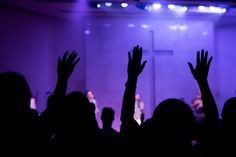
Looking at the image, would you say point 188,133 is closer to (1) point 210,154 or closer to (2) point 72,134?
(1) point 210,154

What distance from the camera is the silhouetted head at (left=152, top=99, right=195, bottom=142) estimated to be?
163cm

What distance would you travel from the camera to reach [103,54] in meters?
10.8

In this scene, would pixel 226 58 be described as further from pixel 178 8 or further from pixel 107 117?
pixel 107 117

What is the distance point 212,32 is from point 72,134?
1031 centimetres

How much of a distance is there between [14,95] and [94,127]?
1.63ft

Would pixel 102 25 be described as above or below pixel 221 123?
above

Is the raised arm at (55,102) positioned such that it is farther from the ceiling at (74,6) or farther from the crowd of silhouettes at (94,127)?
the ceiling at (74,6)

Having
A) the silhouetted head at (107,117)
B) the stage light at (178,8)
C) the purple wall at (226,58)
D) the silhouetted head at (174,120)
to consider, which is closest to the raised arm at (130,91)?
the silhouetted head at (174,120)

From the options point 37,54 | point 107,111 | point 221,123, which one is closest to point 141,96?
point 37,54

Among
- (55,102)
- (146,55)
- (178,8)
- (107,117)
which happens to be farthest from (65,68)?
(178,8)

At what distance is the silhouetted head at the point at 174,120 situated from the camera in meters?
1.63

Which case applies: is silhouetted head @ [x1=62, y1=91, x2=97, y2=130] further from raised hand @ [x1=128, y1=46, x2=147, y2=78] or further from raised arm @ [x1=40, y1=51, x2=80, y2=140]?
raised hand @ [x1=128, y1=46, x2=147, y2=78]

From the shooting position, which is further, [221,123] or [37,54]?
[37,54]

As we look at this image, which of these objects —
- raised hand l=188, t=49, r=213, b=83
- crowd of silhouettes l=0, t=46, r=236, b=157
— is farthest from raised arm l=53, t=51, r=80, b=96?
raised hand l=188, t=49, r=213, b=83
